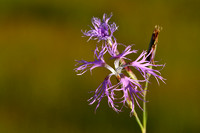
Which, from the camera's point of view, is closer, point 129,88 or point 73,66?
point 129,88

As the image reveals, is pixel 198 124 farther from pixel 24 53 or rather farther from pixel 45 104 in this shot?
pixel 24 53

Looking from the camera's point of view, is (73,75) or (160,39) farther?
(160,39)

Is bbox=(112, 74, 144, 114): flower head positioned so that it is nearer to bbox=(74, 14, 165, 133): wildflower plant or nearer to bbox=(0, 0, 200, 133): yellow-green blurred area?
bbox=(74, 14, 165, 133): wildflower plant

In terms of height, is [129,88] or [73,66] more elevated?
[73,66]

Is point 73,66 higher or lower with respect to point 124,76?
higher

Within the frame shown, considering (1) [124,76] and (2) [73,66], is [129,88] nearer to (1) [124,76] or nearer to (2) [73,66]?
(1) [124,76]

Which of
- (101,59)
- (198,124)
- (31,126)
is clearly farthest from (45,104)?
(101,59)

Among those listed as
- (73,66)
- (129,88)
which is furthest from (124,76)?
(73,66)

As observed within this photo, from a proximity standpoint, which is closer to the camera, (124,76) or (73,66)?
(124,76)

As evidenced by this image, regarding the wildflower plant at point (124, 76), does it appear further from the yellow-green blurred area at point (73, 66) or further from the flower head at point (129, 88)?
the yellow-green blurred area at point (73, 66)
